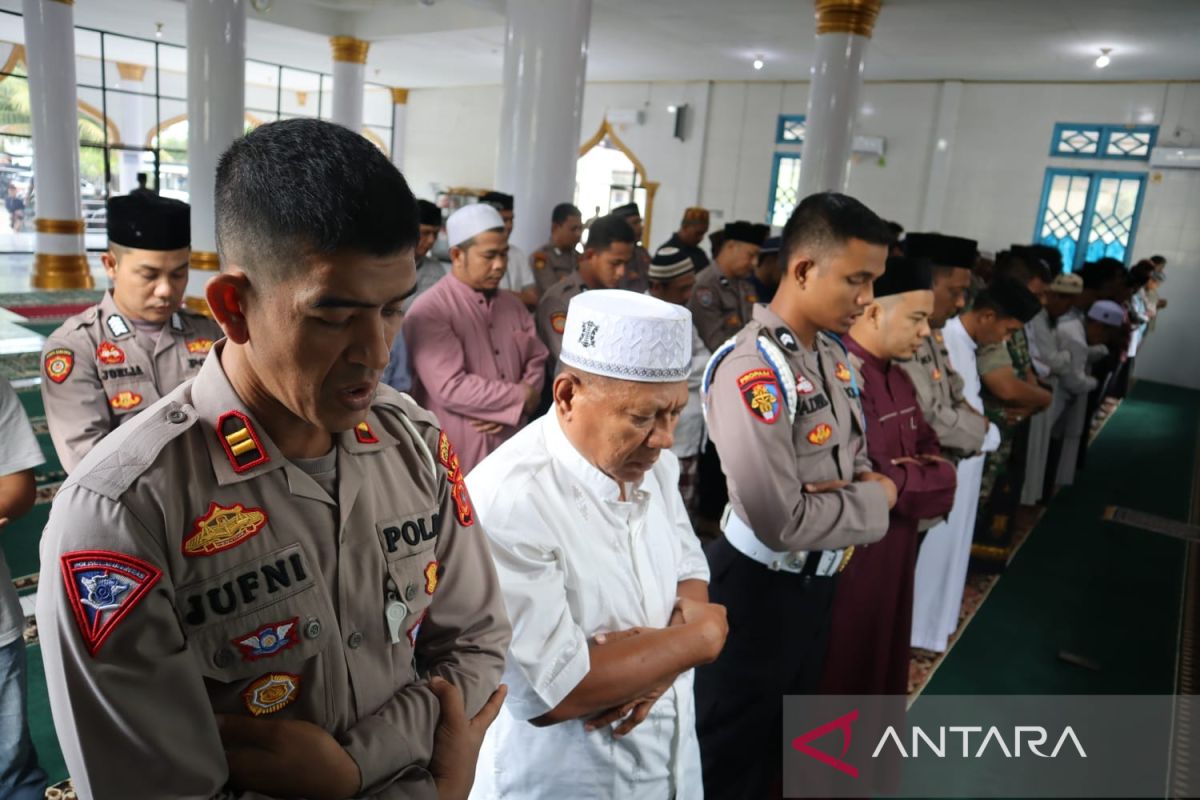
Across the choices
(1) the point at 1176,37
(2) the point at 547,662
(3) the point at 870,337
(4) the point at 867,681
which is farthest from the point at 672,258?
(1) the point at 1176,37

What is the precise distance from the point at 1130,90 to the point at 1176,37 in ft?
10.0

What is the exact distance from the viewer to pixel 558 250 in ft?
19.0

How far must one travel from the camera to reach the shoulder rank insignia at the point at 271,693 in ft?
3.17

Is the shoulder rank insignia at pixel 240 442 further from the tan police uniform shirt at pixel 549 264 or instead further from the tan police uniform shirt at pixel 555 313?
the tan police uniform shirt at pixel 549 264

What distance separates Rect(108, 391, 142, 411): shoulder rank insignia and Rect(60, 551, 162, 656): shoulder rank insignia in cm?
172

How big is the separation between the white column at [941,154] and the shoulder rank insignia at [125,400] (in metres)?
12.3

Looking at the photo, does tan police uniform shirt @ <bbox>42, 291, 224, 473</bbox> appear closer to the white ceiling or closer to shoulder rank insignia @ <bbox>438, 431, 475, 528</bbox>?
shoulder rank insignia @ <bbox>438, 431, 475, 528</bbox>

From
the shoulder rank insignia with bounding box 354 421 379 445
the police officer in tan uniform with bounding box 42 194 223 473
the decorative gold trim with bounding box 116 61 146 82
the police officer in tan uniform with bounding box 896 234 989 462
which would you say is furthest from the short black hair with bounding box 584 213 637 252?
the decorative gold trim with bounding box 116 61 146 82

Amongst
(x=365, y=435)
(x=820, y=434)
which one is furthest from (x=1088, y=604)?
(x=365, y=435)

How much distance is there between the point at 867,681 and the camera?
255 centimetres

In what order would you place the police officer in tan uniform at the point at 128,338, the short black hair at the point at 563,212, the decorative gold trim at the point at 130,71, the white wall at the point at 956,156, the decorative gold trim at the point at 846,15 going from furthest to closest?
the decorative gold trim at the point at 130,71 → the white wall at the point at 956,156 → the decorative gold trim at the point at 846,15 → the short black hair at the point at 563,212 → the police officer in tan uniform at the point at 128,338

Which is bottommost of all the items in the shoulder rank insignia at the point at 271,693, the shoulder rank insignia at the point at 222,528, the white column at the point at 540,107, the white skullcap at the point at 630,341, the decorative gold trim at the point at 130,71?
the shoulder rank insignia at the point at 271,693

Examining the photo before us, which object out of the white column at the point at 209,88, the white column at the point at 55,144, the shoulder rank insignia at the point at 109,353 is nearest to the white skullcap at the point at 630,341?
the shoulder rank insignia at the point at 109,353

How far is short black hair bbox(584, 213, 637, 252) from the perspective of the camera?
14.0ft
